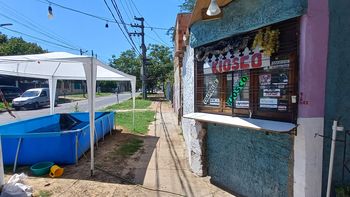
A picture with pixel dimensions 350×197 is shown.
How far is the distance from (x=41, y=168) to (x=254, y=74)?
493cm

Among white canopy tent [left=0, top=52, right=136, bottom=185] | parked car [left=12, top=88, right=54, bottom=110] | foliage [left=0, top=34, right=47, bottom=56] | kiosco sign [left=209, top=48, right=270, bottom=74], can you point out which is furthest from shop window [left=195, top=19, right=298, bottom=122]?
foliage [left=0, top=34, right=47, bottom=56]

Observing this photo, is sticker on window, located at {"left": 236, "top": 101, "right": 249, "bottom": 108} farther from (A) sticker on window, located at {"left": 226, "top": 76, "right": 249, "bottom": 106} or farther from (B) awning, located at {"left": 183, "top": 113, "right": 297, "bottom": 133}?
(B) awning, located at {"left": 183, "top": 113, "right": 297, "bottom": 133}

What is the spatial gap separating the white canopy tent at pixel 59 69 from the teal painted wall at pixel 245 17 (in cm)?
244

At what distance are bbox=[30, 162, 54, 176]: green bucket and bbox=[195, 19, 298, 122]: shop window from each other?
3712 mm

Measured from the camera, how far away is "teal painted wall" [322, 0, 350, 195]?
3439mm

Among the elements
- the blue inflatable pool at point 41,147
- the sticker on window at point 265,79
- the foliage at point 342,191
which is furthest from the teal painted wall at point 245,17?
the blue inflatable pool at point 41,147

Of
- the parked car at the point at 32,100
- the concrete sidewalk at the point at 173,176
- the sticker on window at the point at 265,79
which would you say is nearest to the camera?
the sticker on window at the point at 265,79

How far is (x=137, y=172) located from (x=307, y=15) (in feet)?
15.5

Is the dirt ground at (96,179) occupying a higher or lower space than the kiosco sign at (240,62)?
lower

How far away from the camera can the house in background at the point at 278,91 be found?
3.41m

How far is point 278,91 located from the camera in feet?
12.5

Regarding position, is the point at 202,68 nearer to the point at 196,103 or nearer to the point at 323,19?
the point at 196,103

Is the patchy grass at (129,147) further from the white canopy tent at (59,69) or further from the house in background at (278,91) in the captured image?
the house in background at (278,91)

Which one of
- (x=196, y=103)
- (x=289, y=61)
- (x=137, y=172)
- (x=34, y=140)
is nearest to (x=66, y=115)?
(x=34, y=140)
